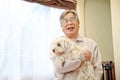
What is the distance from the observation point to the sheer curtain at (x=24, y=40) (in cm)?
209

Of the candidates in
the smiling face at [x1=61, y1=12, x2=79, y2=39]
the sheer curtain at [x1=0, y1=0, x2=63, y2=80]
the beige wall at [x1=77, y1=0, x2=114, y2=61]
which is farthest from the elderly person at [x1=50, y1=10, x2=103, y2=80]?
the beige wall at [x1=77, y1=0, x2=114, y2=61]

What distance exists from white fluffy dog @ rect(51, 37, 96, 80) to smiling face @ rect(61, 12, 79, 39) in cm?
16

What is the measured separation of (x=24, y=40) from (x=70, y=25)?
0.59m

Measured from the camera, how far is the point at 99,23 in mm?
2842

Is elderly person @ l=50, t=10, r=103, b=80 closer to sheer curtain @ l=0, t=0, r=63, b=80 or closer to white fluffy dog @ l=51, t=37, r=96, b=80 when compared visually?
white fluffy dog @ l=51, t=37, r=96, b=80

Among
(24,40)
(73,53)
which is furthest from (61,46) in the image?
(24,40)

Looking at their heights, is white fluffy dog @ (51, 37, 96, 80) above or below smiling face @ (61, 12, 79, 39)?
below

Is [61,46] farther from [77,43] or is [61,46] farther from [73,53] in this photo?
[77,43]

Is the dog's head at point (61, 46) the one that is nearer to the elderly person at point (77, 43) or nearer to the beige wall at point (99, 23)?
the elderly person at point (77, 43)

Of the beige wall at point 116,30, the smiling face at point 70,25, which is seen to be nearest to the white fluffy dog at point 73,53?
the smiling face at point 70,25

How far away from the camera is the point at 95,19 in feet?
9.38

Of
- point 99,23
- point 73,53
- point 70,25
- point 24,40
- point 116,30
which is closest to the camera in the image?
point 73,53

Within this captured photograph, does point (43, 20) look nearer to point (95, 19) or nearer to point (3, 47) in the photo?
point (3, 47)

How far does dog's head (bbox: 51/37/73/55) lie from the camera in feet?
5.90
